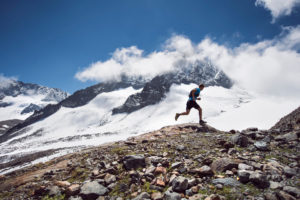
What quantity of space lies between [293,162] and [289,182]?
1.81 meters

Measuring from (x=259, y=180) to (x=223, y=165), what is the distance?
1.33 metres

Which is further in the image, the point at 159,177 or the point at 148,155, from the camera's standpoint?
the point at 148,155

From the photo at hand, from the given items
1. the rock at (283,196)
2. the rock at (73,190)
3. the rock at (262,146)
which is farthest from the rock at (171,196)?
the rock at (262,146)

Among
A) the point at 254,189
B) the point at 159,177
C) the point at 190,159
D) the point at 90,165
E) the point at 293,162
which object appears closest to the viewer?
the point at 254,189

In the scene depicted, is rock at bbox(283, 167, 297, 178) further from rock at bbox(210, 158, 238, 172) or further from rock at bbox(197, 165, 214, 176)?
rock at bbox(197, 165, 214, 176)

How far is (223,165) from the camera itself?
Result: 668 cm

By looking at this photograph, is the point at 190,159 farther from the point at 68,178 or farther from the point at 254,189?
the point at 68,178

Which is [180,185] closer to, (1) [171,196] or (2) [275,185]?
(1) [171,196]

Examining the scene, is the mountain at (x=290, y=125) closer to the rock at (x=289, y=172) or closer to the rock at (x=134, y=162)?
the rock at (x=289, y=172)

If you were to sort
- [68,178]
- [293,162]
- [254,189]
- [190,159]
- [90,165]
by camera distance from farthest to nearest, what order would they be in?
[90,165]
[68,178]
[190,159]
[293,162]
[254,189]

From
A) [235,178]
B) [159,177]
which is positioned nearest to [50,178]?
[159,177]

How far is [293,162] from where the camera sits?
7020mm

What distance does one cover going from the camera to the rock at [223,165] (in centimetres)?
659

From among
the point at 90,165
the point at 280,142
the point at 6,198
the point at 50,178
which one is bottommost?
the point at 6,198
